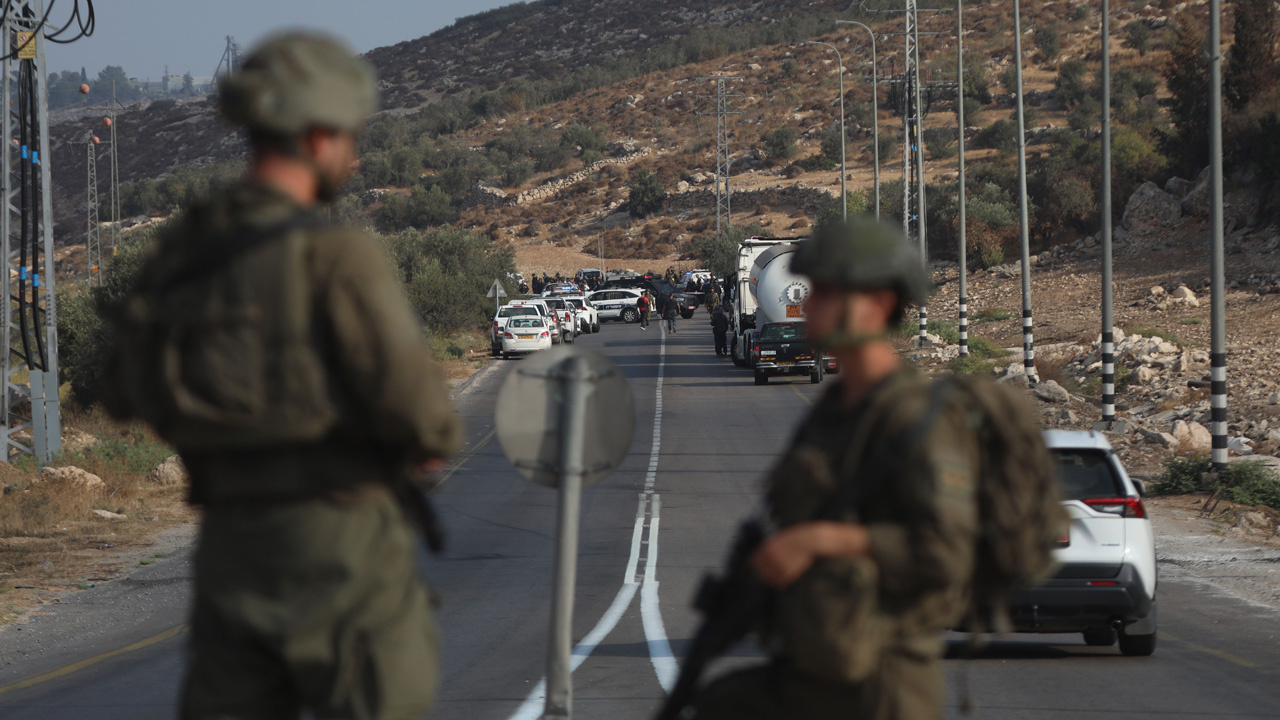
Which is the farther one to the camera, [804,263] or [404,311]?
[804,263]

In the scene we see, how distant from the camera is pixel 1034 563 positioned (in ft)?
9.86

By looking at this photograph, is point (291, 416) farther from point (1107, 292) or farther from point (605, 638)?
point (1107, 292)

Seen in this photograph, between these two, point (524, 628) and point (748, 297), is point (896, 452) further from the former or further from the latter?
point (748, 297)

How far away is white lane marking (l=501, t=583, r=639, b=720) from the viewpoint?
26.0 ft

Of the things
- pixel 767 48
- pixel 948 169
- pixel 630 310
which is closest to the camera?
pixel 630 310

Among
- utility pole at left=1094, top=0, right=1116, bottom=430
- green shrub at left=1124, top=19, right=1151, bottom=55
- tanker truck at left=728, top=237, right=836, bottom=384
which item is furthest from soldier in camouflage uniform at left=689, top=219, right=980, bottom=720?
green shrub at left=1124, top=19, right=1151, bottom=55

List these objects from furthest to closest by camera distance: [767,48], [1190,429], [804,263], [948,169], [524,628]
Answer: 1. [767,48]
2. [948,169]
3. [1190,429]
4. [524,628]
5. [804,263]

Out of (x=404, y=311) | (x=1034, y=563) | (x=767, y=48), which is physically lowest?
(x=1034, y=563)

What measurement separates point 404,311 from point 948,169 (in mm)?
97302

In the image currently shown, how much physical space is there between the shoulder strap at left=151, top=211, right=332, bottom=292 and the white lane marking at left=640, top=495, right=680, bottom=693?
5415 millimetres

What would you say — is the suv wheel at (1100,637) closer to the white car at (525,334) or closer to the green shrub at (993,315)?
the white car at (525,334)

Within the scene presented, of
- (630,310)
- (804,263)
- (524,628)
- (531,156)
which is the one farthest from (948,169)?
(804,263)

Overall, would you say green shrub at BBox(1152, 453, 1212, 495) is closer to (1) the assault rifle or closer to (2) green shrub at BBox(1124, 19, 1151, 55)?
(1) the assault rifle

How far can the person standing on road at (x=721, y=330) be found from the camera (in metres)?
46.7
